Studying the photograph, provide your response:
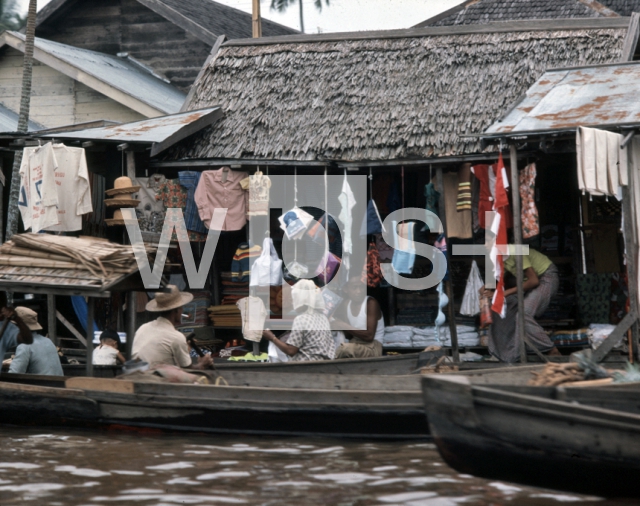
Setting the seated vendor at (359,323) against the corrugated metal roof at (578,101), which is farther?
the seated vendor at (359,323)

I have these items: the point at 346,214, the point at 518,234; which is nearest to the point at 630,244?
the point at 518,234

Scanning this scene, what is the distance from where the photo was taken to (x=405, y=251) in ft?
35.4

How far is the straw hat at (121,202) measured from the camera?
11.1 meters

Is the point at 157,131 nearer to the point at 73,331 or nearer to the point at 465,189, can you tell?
the point at 73,331

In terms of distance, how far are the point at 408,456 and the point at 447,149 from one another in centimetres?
430

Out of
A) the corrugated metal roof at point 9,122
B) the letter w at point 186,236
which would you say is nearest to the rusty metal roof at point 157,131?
the letter w at point 186,236

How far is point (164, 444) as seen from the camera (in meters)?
8.05

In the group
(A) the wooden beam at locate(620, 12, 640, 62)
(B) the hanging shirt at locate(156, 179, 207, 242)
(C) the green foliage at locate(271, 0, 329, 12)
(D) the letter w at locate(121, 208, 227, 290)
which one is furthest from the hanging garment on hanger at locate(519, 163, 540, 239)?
(C) the green foliage at locate(271, 0, 329, 12)

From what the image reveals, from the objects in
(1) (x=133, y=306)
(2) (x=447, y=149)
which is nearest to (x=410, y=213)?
(2) (x=447, y=149)

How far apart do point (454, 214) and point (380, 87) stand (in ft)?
7.57

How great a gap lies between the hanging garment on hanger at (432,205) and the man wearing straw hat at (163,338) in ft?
11.3

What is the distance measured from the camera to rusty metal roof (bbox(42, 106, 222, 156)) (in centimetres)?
1114

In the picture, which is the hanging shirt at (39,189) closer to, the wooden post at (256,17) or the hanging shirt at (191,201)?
the hanging shirt at (191,201)

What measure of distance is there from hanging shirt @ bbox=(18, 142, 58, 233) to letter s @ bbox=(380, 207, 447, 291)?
153 inches
